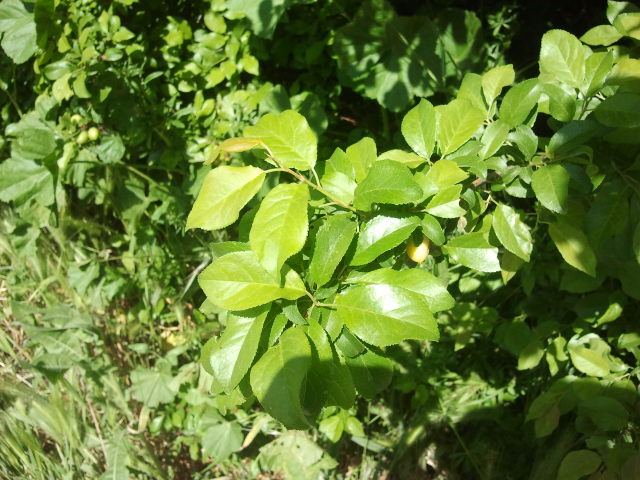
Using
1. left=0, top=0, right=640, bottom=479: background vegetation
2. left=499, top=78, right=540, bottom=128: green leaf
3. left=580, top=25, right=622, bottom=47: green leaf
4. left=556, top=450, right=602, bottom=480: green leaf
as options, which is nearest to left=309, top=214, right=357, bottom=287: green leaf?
left=499, top=78, right=540, bottom=128: green leaf

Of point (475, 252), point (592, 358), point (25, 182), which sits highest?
point (475, 252)

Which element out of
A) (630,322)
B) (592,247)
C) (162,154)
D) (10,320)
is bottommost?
(10,320)

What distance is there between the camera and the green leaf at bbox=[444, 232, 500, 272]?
0.92 meters

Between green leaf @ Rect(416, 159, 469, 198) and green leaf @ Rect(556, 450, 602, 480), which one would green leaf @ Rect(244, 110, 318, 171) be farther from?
green leaf @ Rect(556, 450, 602, 480)

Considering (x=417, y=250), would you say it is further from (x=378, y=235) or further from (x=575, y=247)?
(x=575, y=247)

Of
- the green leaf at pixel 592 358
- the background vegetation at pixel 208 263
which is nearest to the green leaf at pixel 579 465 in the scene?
the background vegetation at pixel 208 263

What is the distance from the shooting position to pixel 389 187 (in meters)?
0.74

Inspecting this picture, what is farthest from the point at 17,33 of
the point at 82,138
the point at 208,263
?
the point at 208,263

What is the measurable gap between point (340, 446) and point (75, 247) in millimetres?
1393

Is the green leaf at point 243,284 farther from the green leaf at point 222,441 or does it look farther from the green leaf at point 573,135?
the green leaf at point 222,441

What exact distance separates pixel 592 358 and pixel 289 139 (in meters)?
1.11

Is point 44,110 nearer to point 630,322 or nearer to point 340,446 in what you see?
point 340,446

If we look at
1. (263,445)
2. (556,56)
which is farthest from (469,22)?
(263,445)

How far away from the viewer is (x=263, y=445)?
92.1 inches
